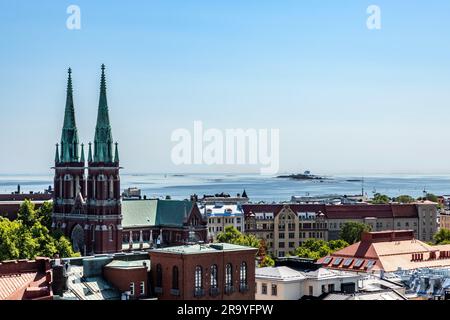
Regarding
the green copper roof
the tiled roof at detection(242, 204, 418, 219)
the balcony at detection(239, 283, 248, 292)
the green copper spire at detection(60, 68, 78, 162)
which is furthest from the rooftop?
the tiled roof at detection(242, 204, 418, 219)

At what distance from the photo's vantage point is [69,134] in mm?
88875

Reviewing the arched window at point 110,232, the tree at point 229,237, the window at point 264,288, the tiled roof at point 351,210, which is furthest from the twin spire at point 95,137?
the window at point 264,288

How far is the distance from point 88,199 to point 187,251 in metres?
43.5

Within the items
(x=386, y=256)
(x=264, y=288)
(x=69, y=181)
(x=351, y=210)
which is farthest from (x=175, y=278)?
(x=351, y=210)

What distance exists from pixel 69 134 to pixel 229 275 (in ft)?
156

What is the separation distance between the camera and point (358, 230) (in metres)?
108

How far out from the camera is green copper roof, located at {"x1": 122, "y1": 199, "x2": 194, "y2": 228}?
91.2m

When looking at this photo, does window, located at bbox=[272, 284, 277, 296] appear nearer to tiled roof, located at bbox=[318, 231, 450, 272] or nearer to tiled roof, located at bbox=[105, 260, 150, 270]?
tiled roof, located at bbox=[105, 260, 150, 270]

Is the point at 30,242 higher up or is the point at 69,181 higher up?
the point at 69,181

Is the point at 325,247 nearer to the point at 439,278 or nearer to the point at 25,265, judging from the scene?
the point at 439,278

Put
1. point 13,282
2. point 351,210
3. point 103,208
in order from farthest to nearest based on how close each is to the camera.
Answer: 1. point 351,210
2. point 103,208
3. point 13,282

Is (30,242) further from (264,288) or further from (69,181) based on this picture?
(264,288)

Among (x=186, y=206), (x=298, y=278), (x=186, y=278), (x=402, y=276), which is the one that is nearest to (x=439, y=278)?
(x=402, y=276)

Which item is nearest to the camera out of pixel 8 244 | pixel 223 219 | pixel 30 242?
pixel 8 244
